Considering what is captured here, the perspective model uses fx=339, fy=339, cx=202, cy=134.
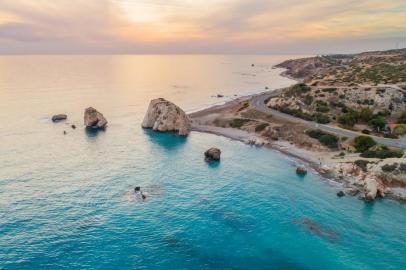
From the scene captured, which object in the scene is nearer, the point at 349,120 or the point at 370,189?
the point at 370,189

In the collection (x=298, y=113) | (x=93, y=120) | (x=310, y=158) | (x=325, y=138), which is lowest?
(x=310, y=158)

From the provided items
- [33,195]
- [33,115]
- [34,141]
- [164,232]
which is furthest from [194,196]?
[33,115]

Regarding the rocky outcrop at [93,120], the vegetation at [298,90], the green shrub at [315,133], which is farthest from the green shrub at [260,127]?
the rocky outcrop at [93,120]

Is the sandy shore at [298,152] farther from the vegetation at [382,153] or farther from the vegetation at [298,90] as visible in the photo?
the vegetation at [298,90]

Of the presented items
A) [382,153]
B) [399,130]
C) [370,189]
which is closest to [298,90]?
[399,130]

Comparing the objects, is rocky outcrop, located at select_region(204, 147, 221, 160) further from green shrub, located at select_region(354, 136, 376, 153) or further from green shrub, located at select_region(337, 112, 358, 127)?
green shrub, located at select_region(337, 112, 358, 127)

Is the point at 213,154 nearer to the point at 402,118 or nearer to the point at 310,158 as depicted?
the point at 310,158
